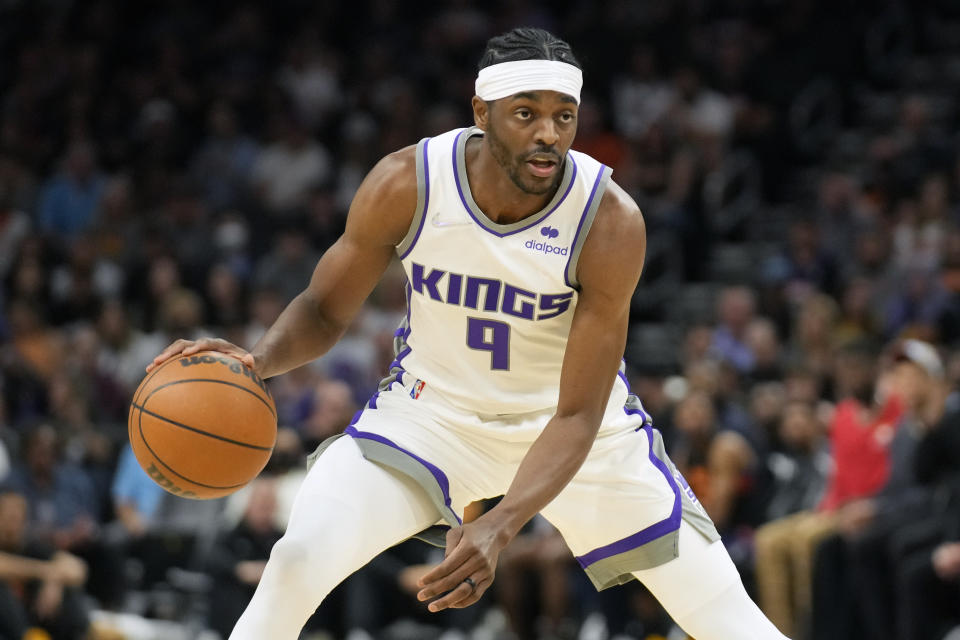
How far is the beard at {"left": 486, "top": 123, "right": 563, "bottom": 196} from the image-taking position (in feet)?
13.9

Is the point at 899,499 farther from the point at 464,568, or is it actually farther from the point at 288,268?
the point at 288,268

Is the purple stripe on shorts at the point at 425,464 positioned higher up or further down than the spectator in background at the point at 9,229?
higher up

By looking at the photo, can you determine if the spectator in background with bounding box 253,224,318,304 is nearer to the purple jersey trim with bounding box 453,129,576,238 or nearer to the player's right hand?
the player's right hand

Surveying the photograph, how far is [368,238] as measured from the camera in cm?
444

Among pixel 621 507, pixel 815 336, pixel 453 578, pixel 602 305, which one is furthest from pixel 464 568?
pixel 815 336

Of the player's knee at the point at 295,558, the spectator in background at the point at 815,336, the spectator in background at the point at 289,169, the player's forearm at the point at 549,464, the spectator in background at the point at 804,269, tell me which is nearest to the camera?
the player's knee at the point at 295,558

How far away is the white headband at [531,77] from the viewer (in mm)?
4156

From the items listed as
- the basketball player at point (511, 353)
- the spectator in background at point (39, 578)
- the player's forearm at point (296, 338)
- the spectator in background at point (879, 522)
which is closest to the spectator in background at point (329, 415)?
the spectator in background at point (39, 578)

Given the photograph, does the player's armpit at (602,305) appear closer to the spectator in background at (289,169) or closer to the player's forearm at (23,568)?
the player's forearm at (23,568)

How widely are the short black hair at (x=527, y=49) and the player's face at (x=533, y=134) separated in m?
0.13

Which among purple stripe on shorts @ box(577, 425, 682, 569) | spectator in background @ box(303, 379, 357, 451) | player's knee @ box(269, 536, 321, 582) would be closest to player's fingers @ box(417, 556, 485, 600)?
player's knee @ box(269, 536, 321, 582)

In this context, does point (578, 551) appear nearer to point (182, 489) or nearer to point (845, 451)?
point (182, 489)

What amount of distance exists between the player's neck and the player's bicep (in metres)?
0.20

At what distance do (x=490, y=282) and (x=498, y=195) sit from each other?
266 mm
